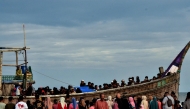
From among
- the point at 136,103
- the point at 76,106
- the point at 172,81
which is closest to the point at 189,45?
the point at 172,81

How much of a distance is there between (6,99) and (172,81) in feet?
47.5

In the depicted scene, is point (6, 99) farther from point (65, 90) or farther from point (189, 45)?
point (189, 45)

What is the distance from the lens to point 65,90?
28.9m

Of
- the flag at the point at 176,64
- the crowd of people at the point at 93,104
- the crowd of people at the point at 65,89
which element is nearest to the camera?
the crowd of people at the point at 93,104

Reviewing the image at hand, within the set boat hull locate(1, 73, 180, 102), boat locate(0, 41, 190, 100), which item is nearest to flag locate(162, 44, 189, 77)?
boat locate(0, 41, 190, 100)

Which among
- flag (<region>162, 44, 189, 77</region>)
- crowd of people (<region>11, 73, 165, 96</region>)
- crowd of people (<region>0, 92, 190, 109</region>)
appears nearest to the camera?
crowd of people (<region>0, 92, 190, 109</region>)

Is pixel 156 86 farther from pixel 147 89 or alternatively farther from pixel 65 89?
pixel 65 89

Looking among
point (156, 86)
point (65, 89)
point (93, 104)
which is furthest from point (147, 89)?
point (93, 104)

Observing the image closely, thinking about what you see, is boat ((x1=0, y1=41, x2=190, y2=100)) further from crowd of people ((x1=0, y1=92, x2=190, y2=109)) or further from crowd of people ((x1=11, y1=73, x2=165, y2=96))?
crowd of people ((x1=0, y1=92, x2=190, y2=109))

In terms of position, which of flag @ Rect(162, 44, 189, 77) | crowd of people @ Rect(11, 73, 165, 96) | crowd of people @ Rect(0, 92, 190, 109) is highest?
flag @ Rect(162, 44, 189, 77)

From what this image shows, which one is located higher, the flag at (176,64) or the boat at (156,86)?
the flag at (176,64)

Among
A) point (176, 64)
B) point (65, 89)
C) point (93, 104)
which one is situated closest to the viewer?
point (93, 104)

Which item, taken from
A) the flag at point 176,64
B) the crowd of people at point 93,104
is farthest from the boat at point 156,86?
the crowd of people at point 93,104

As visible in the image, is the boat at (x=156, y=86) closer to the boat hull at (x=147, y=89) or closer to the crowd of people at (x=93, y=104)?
the boat hull at (x=147, y=89)
